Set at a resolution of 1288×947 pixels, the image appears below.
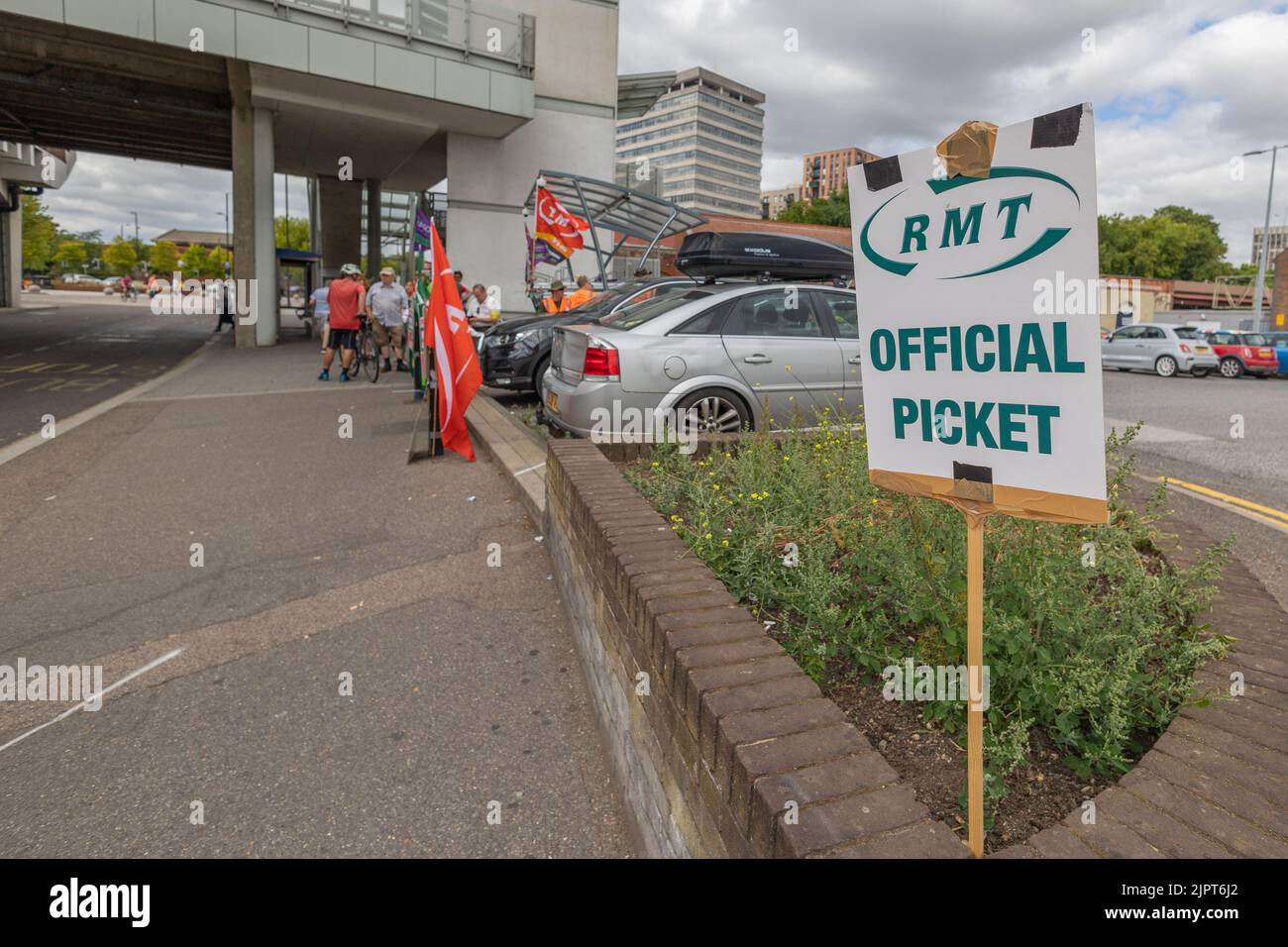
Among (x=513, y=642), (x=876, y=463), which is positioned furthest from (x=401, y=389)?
(x=876, y=463)

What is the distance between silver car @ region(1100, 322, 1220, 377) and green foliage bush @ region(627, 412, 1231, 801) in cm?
2380

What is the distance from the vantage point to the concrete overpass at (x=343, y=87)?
1755 centimetres

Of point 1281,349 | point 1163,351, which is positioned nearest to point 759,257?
point 1163,351

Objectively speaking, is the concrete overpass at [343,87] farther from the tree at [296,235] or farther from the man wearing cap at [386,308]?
the tree at [296,235]

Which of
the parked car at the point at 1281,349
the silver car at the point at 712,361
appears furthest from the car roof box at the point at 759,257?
the parked car at the point at 1281,349

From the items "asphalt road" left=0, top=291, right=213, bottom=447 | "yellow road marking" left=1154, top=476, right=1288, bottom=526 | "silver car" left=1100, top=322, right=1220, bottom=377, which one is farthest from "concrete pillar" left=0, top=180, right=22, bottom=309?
"yellow road marking" left=1154, top=476, right=1288, bottom=526

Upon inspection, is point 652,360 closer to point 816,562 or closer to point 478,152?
point 816,562

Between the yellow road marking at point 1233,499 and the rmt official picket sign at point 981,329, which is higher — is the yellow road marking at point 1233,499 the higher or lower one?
the lower one

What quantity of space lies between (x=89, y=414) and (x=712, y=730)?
10984 millimetres

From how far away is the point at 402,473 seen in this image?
7281 millimetres

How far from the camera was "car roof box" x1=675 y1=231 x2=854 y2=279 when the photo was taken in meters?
9.40

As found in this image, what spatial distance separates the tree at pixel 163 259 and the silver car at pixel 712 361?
136m

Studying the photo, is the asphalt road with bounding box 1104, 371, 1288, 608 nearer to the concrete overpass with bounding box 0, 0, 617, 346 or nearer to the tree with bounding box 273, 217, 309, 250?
the concrete overpass with bounding box 0, 0, 617, 346

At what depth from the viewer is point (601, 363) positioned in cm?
661
